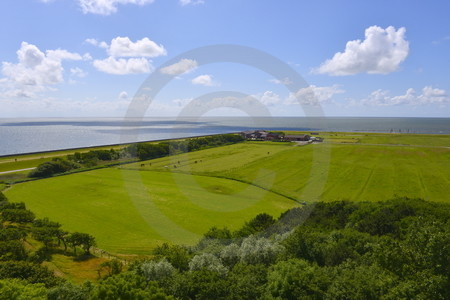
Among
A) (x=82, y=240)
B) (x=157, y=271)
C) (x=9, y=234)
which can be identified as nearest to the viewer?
(x=157, y=271)

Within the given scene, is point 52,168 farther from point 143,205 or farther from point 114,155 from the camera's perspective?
point 143,205

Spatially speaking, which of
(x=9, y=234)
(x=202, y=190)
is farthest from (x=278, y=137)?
(x=9, y=234)

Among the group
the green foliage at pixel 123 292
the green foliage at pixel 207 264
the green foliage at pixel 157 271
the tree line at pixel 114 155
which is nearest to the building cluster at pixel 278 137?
the tree line at pixel 114 155

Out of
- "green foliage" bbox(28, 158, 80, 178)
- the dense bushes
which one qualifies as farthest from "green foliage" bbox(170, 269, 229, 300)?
the dense bushes

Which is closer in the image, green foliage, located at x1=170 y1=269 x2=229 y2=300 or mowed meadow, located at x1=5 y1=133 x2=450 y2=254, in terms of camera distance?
green foliage, located at x1=170 y1=269 x2=229 y2=300

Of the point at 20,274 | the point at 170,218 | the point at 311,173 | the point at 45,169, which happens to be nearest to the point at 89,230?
the point at 170,218

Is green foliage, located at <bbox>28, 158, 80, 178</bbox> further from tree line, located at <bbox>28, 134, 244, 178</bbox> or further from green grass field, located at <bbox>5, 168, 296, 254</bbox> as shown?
green grass field, located at <bbox>5, 168, 296, 254</bbox>

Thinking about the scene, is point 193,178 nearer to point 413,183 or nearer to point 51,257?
point 51,257
